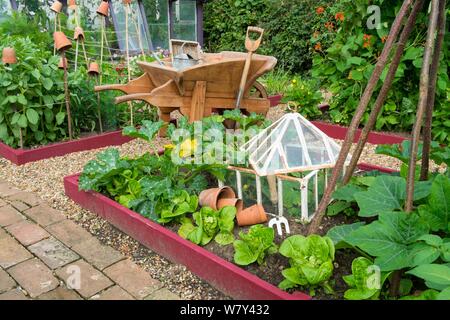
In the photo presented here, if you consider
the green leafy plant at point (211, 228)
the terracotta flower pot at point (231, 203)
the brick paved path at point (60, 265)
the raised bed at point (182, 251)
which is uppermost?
the terracotta flower pot at point (231, 203)

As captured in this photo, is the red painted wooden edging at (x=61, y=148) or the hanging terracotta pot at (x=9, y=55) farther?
the red painted wooden edging at (x=61, y=148)

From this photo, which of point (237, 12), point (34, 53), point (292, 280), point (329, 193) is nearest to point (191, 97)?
point (34, 53)

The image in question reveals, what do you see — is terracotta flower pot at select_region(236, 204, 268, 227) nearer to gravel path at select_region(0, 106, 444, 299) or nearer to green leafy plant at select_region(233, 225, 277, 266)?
green leafy plant at select_region(233, 225, 277, 266)

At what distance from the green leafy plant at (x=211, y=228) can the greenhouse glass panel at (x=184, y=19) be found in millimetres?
6688

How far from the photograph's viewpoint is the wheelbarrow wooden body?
11.4 feet

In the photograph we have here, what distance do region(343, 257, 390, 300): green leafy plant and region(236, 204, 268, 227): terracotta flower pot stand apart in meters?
0.68

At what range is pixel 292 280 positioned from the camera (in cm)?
180

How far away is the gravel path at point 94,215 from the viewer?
2137mm

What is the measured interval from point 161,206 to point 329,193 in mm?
985

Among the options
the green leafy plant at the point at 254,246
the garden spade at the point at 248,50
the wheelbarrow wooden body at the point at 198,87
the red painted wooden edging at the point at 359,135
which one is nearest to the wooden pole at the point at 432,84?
the green leafy plant at the point at 254,246

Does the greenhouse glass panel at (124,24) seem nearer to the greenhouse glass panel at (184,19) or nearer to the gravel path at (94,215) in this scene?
the greenhouse glass panel at (184,19)

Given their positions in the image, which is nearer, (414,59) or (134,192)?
(134,192)

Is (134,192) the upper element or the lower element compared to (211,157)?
lower
